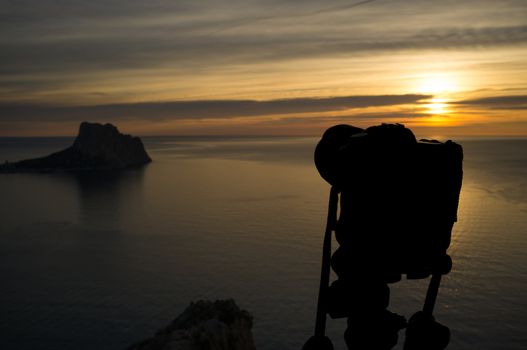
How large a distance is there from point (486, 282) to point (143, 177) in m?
146

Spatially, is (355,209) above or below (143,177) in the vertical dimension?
above

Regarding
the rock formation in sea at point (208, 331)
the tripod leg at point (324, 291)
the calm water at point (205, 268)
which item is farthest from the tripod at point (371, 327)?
the calm water at point (205, 268)

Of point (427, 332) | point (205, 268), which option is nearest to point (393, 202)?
point (427, 332)

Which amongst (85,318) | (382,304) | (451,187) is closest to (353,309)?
(382,304)

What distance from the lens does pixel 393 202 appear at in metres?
2.38

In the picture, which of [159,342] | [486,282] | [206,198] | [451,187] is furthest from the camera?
[206,198]

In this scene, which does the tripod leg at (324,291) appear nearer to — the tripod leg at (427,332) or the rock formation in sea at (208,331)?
the tripod leg at (427,332)

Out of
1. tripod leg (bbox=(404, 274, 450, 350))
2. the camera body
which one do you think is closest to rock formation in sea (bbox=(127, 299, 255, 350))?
tripod leg (bbox=(404, 274, 450, 350))

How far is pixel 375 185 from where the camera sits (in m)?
2.36

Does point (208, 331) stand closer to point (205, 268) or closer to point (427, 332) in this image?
point (427, 332)

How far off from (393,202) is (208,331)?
25.3m

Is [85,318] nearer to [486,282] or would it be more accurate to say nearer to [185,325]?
[185,325]

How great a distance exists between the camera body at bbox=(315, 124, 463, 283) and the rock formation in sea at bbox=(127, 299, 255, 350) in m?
24.0

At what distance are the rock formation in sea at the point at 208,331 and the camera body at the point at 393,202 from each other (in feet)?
78.6
